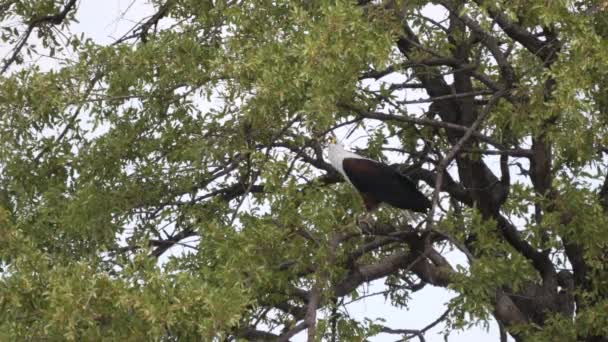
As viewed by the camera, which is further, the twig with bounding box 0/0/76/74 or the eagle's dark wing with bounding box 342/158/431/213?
the twig with bounding box 0/0/76/74

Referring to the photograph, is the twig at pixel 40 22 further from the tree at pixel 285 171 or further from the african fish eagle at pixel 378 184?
the african fish eagle at pixel 378 184

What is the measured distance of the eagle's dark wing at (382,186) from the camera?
10328 mm

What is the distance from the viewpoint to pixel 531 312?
37.3 feet

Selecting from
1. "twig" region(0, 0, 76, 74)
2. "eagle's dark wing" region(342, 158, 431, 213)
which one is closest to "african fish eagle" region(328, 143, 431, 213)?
"eagle's dark wing" region(342, 158, 431, 213)

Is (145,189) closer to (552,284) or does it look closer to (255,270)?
(255,270)

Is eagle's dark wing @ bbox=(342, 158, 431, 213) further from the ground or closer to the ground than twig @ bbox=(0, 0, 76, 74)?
closer to the ground

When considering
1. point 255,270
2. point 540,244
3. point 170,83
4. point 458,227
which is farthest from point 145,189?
point 540,244

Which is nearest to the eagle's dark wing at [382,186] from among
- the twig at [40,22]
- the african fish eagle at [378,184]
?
the african fish eagle at [378,184]

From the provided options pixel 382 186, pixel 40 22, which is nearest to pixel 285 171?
pixel 382 186

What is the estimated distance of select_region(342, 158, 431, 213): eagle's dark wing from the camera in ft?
33.9

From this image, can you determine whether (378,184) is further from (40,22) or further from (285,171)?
(40,22)

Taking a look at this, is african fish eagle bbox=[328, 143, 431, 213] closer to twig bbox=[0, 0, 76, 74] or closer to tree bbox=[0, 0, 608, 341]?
tree bbox=[0, 0, 608, 341]

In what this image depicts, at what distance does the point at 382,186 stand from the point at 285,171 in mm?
1270

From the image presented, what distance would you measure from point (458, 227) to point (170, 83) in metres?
2.74
